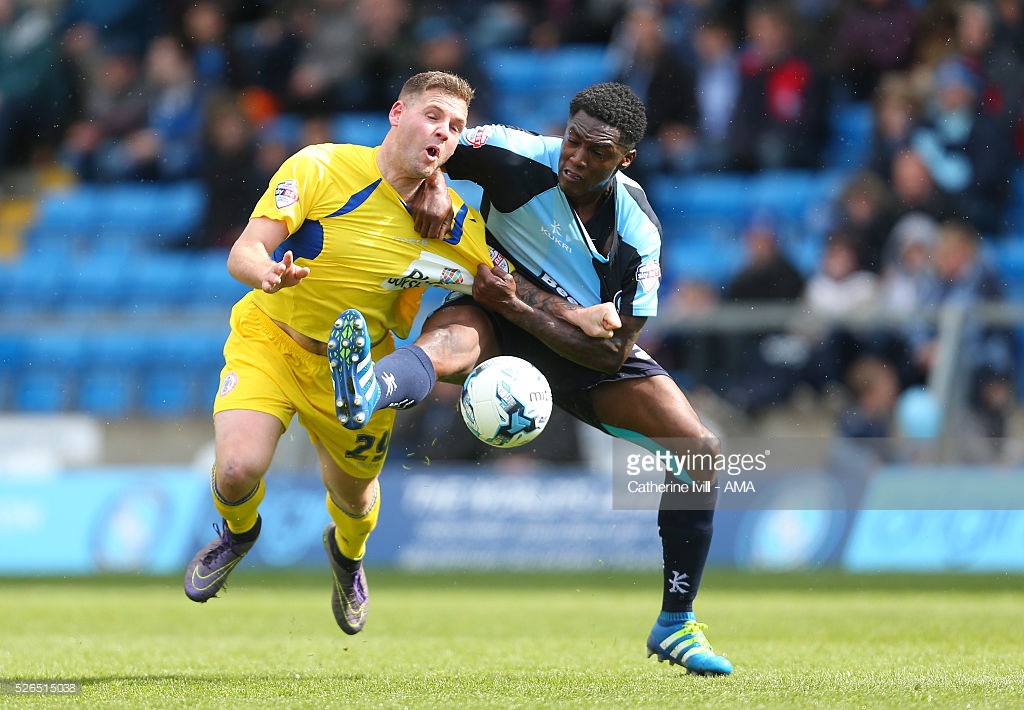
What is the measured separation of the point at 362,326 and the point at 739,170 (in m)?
9.85

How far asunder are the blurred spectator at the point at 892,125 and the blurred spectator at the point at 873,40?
87 cm

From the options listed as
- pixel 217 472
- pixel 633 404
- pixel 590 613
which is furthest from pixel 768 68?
pixel 217 472

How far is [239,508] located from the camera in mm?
6363

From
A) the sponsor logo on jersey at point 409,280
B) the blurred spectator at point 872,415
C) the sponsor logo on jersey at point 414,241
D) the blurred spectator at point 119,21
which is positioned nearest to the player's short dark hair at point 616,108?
the sponsor logo on jersey at point 414,241

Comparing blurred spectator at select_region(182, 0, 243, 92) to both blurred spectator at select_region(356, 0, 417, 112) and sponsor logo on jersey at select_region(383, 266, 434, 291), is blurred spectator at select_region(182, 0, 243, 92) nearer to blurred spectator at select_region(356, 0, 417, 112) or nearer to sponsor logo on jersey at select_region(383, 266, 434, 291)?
blurred spectator at select_region(356, 0, 417, 112)

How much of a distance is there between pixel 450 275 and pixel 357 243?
44 cm

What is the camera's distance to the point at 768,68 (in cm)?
1391

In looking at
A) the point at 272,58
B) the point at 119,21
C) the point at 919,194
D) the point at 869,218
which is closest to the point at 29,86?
the point at 119,21

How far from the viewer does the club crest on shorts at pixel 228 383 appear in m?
6.29

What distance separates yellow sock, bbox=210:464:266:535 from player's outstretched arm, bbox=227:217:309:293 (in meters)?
1.08

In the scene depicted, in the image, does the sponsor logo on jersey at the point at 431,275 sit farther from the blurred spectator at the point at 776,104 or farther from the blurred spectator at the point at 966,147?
the blurred spectator at the point at 776,104

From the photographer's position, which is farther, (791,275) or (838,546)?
(791,275)

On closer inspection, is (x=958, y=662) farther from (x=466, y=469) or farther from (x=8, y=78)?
(x=8, y=78)

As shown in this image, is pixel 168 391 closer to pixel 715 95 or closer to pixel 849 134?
pixel 715 95
